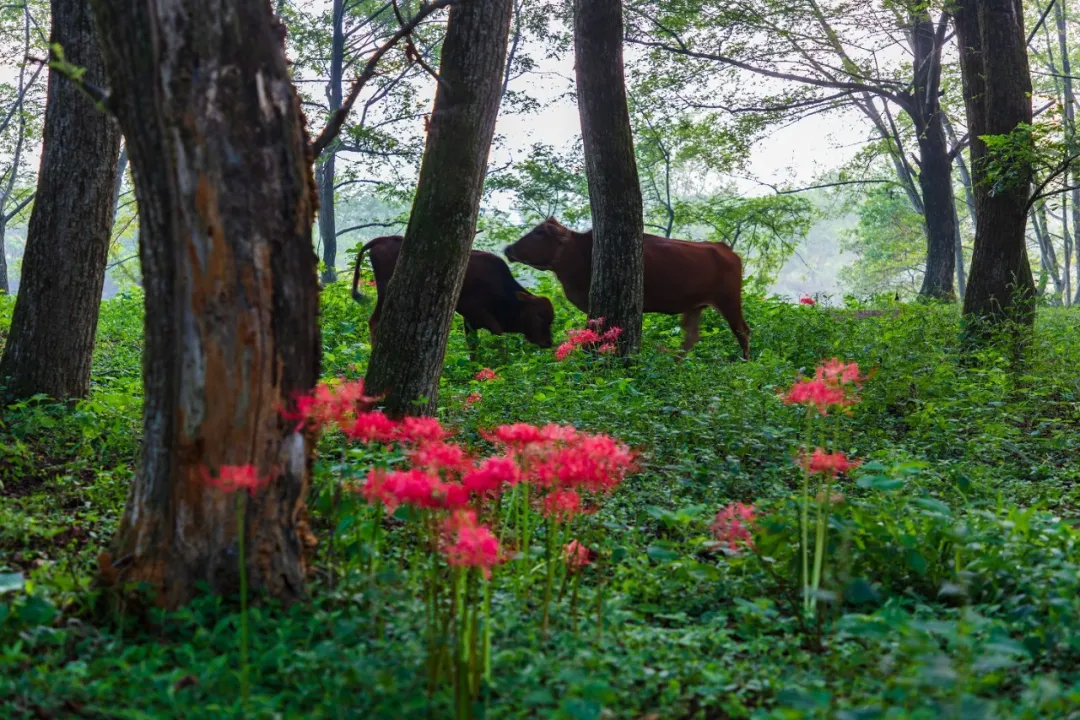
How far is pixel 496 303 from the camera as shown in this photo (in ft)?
35.8

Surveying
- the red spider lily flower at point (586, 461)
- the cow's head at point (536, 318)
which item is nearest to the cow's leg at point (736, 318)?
the cow's head at point (536, 318)

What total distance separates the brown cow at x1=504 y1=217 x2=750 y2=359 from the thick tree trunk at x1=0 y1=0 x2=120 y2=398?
194 inches

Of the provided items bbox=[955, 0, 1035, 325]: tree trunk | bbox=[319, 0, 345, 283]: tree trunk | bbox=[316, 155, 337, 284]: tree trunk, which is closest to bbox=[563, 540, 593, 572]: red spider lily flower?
bbox=[955, 0, 1035, 325]: tree trunk

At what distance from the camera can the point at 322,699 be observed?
8.46 feet

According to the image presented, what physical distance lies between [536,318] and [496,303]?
52 cm

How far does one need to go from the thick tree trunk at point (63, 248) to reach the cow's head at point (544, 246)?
490cm

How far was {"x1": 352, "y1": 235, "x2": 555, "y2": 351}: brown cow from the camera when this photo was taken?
35.2ft

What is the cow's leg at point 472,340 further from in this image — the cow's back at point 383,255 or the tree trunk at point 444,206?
the tree trunk at point 444,206

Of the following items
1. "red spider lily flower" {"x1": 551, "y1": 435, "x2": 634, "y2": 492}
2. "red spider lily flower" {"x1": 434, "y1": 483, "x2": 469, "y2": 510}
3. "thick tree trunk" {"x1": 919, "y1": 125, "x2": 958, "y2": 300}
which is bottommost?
"red spider lily flower" {"x1": 434, "y1": 483, "x2": 469, "y2": 510}

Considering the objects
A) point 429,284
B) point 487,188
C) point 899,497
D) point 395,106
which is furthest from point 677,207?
point 899,497

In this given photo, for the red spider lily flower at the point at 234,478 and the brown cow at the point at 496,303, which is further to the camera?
the brown cow at the point at 496,303

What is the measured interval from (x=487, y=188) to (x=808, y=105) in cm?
A: 963

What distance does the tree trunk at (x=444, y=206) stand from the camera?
20.1ft

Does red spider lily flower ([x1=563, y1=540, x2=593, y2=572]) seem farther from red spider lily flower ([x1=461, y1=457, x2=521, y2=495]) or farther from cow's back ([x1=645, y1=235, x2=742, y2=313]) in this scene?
cow's back ([x1=645, y1=235, x2=742, y2=313])
